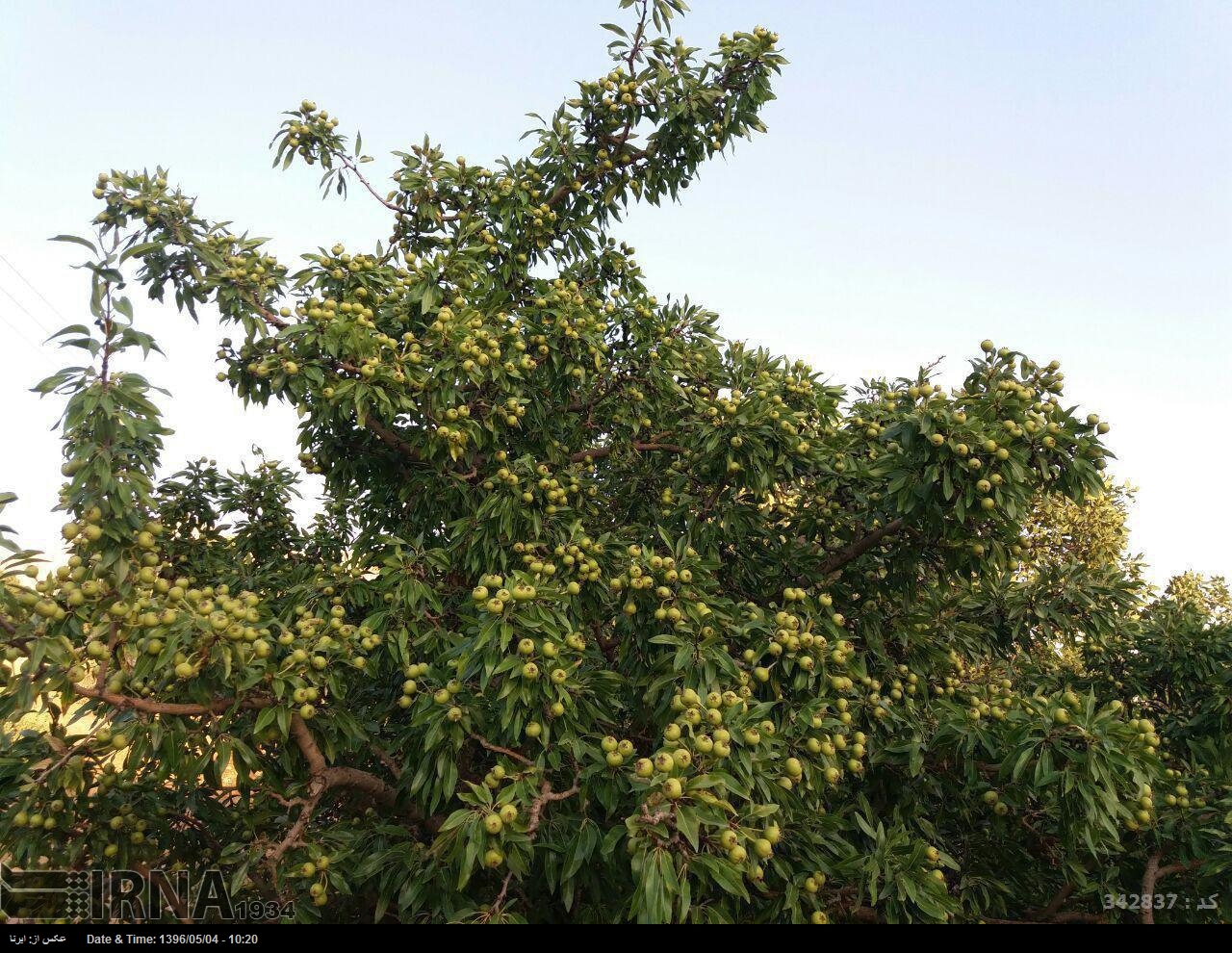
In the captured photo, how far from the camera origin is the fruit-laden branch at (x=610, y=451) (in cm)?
540

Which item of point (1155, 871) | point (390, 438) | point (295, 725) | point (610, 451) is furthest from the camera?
point (610, 451)

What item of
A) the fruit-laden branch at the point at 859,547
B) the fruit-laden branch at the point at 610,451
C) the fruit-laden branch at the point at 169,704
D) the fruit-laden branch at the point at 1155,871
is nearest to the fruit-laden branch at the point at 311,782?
the fruit-laden branch at the point at 169,704

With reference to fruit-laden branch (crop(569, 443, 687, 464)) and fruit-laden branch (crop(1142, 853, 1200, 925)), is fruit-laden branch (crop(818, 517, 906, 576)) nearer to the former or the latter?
fruit-laden branch (crop(569, 443, 687, 464))

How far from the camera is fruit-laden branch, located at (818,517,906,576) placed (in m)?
4.23

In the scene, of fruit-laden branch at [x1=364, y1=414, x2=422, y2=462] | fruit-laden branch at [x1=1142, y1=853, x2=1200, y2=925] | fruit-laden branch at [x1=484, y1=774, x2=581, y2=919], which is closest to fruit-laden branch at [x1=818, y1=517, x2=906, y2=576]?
fruit-laden branch at [x1=1142, y1=853, x2=1200, y2=925]

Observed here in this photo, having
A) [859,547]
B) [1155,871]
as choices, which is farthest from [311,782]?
[1155,871]

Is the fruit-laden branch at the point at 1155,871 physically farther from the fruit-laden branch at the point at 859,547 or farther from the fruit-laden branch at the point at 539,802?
the fruit-laden branch at the point at 539,802

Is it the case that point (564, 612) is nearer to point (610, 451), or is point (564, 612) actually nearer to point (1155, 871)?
point (610, 451)

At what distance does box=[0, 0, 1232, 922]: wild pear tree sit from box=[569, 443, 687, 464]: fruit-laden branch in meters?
0.04

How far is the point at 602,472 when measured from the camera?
6.45 metres

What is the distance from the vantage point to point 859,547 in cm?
448

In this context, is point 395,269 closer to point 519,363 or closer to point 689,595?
point 519,363

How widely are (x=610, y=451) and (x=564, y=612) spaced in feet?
6.46
